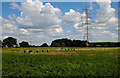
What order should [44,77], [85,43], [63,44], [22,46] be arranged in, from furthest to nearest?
[63,44]
[85,43]
[22,46]
[44,77]

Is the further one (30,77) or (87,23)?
(87,23)

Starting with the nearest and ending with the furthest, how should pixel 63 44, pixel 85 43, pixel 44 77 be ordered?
pixel 44 77 → pixel 85 43 → pixel 63 44

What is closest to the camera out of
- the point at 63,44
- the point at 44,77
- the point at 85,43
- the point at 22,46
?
the point at 44,77

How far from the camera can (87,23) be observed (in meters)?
61.4

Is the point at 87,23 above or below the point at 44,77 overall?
above

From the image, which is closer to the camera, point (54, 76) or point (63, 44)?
point (54, 76)

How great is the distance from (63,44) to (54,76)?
195 feet

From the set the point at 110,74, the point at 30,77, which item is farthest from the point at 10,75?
the point at 110,74

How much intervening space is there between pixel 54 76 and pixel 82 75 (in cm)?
165

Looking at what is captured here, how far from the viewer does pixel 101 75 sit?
334 inches

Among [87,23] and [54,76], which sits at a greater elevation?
[87,23]

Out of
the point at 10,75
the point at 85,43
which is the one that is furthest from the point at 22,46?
the point at 10,75

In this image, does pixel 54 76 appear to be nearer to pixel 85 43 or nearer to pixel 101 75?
pixel 101 75

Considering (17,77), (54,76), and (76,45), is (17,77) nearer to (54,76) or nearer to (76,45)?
(54,76)
